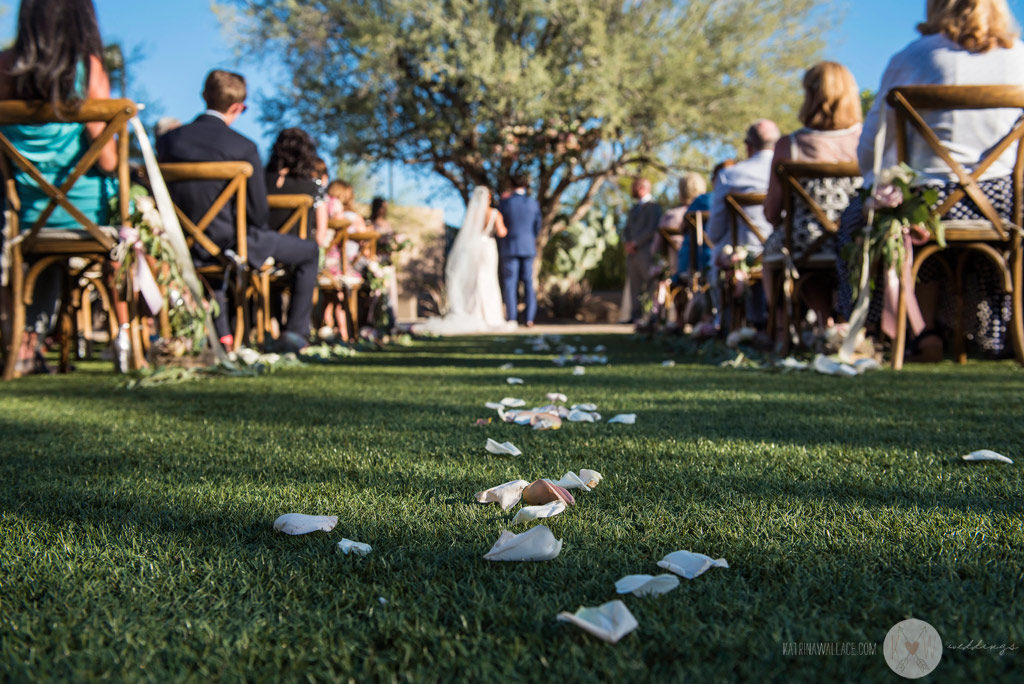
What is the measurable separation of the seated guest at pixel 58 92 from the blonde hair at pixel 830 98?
3.99 metres

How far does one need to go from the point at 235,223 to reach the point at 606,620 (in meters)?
4.59

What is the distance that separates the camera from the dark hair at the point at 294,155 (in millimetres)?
6449

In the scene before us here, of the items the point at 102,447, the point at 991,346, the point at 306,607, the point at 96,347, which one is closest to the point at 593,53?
the point at 96,347

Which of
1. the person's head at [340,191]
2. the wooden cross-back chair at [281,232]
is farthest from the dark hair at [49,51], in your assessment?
the person's head at [340,191]

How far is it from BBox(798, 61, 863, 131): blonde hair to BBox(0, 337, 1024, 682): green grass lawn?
110 inches

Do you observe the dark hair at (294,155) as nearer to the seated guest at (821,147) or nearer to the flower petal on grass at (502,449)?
the seated guest at (821,147)

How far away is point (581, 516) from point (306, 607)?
0.53 meters

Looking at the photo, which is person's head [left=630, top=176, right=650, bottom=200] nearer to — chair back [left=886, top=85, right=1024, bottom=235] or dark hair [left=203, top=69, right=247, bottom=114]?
dark hair [left=203, top=69, right=247, bottom=114]

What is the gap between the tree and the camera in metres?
14.2

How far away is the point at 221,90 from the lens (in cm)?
502

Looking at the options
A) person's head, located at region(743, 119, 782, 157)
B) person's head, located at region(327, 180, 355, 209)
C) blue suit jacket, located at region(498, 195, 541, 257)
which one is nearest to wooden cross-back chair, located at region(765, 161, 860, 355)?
person's head, located at region(743, 119, 782, 157)

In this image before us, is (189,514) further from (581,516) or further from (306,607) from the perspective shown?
(581,516)

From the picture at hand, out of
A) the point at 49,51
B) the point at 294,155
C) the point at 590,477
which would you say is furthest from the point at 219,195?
the point at 590,477

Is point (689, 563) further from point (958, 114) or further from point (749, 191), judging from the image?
point (749, 191)
